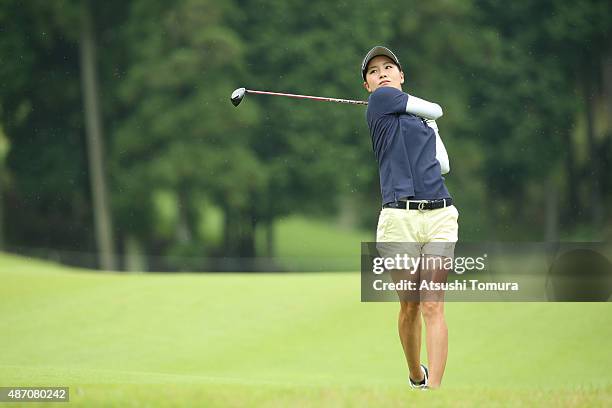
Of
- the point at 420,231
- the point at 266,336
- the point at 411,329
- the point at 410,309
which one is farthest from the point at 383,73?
the point at 266,336

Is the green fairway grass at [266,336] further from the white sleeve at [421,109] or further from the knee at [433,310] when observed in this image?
the white sleeve at [421,109]

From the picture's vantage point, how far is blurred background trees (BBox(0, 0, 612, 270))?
1250 inches

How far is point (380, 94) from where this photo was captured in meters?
6.51

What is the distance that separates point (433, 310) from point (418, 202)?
0.66 m

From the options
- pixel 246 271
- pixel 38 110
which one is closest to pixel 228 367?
pixel 246 271

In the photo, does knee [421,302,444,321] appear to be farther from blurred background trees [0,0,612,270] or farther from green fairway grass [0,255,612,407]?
blurred background trees [0,0,612,270]

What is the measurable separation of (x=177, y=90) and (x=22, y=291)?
690 inches

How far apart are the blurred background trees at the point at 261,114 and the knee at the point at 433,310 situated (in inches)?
965

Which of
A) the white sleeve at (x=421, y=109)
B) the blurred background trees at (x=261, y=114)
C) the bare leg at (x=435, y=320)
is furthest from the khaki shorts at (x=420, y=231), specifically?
the blurred background trees at (x=261, y=114)

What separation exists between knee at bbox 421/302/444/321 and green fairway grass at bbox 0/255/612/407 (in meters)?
2.12

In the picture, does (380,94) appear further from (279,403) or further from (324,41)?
(324,41)

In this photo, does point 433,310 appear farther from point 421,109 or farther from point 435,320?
point 421,109

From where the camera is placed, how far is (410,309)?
652cm

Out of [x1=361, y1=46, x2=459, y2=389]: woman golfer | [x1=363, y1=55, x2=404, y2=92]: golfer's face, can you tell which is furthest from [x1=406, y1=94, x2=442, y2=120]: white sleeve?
[x1=363, y1=55, x2=404, y2=92]: golfer's face
